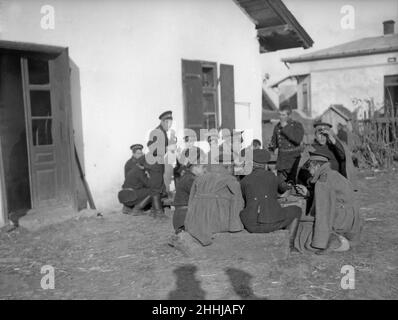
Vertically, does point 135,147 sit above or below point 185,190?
above

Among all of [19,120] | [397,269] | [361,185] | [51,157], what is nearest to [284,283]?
[397,269]

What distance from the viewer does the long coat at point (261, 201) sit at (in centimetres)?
509

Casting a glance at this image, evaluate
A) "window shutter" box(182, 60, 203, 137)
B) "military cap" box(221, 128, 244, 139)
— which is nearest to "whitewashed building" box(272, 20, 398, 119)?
"military cap" box(221, 128, 244, 139)

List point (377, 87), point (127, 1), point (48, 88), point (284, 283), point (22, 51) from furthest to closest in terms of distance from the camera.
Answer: point (377, 87)
point (127, 1)
point (48, 88)
point (22, 51)
point (284, 283)

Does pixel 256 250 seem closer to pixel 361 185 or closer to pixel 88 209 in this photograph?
pixel 88 209

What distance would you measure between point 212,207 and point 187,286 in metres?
1.14

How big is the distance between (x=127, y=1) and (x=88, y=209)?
12.7 feet

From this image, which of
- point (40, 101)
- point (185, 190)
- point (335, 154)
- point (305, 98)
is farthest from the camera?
point (305, 98)

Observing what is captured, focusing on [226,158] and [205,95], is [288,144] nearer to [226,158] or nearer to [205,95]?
[226,158]

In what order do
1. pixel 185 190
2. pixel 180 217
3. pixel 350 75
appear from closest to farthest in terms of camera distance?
pixel 180 217
pixel 185 190
pixel 350 75

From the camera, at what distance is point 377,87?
1972 cm

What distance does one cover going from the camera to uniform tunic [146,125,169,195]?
24.9 ft

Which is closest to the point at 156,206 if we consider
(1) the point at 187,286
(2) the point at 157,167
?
(2) the point at 157,167

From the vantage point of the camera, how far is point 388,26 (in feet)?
75.2
